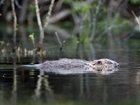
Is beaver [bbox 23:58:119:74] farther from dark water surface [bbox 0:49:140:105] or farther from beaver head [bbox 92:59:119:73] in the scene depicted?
dark water surface [bbox 0:49:140:105]

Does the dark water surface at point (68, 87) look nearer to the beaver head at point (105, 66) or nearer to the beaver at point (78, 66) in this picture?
the beaver head at point (105, 66)

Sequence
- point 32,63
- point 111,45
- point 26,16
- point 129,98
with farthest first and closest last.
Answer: point 26,16, point 111,45, point 32,63, point 129,98

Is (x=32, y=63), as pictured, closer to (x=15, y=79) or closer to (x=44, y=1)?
(x=15, y=79)

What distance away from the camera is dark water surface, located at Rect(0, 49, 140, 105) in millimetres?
11555

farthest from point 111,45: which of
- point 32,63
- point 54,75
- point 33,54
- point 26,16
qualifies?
point 26,16

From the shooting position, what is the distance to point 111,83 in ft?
44.9

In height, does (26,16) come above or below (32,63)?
above

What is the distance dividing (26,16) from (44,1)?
5.25m

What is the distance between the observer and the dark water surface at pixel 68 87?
37.9ft

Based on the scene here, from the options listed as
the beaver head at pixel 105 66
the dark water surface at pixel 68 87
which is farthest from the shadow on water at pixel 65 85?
the beaver head at pixel 105 66

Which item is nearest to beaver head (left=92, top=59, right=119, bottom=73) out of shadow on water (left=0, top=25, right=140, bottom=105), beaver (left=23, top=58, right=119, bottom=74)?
beaver (left=23, top=58, right=119, bottom=74)

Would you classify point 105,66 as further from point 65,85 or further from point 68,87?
point 68,87

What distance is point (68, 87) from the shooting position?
13.2 meters

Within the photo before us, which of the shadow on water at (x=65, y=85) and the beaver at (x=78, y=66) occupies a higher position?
the beaver at (x=78, y=66)
